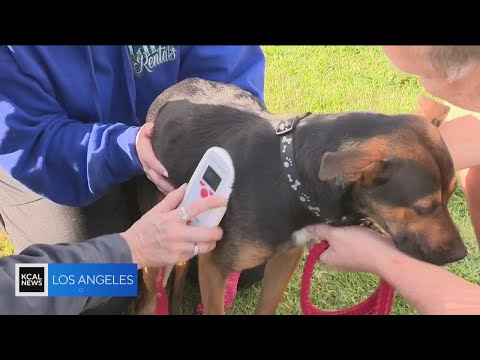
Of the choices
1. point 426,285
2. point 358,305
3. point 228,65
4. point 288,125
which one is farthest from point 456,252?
point 228,65

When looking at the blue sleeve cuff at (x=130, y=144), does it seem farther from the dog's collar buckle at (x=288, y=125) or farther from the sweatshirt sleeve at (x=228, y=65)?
the dog's collar buckle at (x=288, y=125)

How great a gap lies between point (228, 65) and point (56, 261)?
1.39 meters

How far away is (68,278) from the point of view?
6.78 ft

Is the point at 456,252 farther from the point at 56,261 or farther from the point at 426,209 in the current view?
the point at 56,261

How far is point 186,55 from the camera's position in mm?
2975

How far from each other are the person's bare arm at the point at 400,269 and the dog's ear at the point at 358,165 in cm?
26

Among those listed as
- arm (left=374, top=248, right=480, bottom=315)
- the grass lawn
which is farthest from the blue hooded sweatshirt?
arm (left=374, top=248, right=480, bottom=315)

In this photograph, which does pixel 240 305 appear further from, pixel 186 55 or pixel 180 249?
pixel 186 55

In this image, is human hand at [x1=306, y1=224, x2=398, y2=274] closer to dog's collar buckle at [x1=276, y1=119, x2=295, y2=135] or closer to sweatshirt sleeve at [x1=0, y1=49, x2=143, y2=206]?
dog's collar buckle at [x1=276, y1=119, x2=295, y2=135]

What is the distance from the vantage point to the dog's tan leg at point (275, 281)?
9.35 feet

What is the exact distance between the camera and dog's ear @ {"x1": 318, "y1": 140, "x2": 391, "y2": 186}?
6.47ft

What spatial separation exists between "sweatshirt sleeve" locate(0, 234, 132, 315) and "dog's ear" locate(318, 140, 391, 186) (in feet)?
2.59

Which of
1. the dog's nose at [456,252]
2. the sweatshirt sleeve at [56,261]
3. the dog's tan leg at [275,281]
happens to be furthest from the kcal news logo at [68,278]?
the dog's nose at [456,252]
